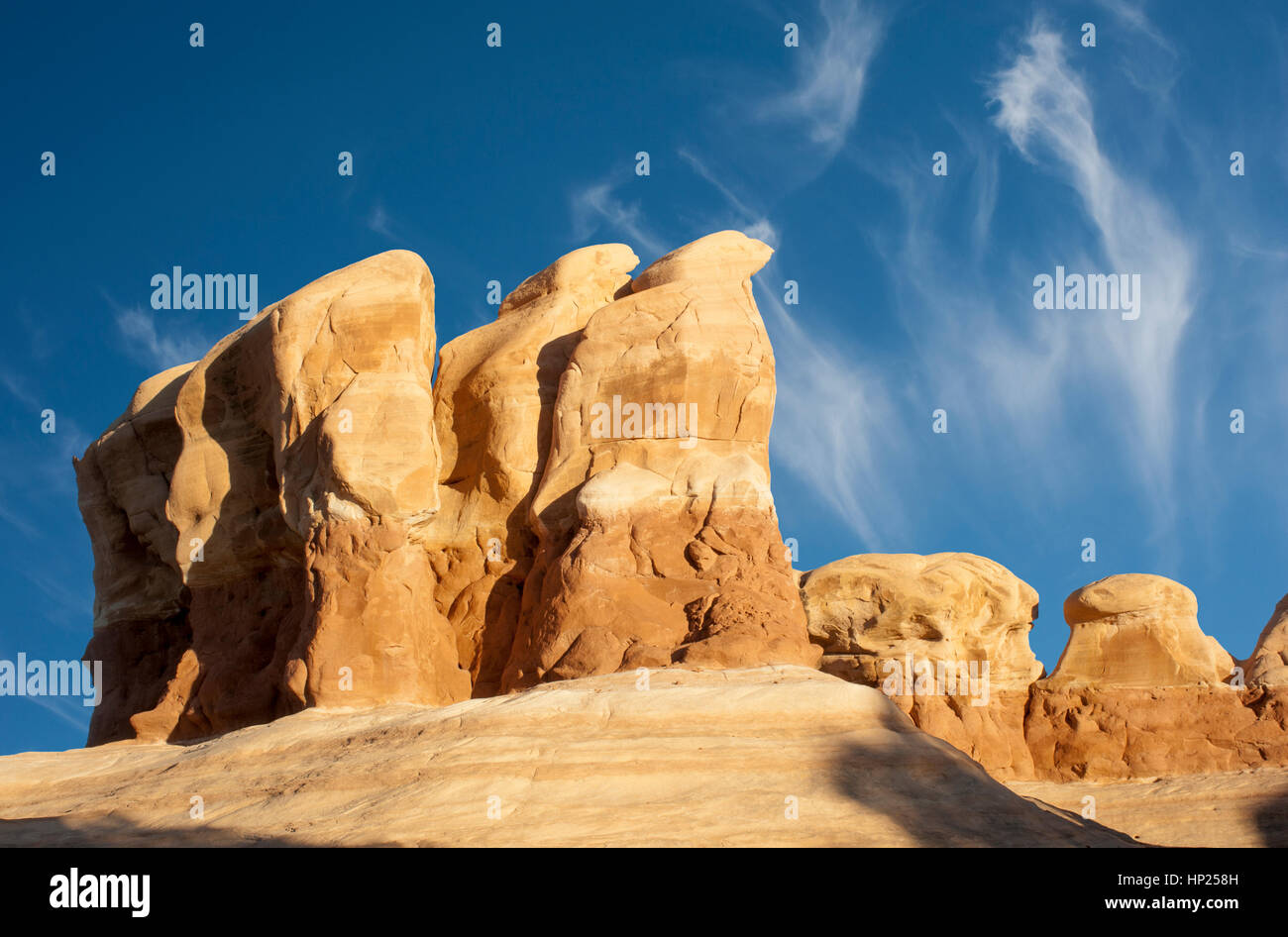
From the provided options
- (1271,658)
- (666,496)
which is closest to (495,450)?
(666,496)

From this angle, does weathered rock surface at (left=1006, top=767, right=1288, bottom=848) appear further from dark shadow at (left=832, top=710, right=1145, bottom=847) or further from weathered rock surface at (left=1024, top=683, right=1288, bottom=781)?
dark shadow at (left=832, top=710, right=1145, bottom=847)

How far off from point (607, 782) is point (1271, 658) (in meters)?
19.9

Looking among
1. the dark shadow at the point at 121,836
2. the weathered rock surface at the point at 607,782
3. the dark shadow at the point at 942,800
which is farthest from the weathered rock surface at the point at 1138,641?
the dark shadow at the point at 121,836

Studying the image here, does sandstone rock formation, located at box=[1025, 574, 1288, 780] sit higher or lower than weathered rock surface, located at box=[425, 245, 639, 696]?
lower

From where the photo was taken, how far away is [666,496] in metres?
20.7

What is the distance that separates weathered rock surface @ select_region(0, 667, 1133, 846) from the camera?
1320 centimetres

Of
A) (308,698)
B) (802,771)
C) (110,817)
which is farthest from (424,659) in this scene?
(802,771)

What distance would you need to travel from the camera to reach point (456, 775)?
1447 centimetres

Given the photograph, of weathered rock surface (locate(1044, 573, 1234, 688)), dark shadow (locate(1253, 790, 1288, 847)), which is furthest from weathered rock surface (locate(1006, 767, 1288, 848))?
weathered rock surface (locate(1044, 573, 1234, 688))

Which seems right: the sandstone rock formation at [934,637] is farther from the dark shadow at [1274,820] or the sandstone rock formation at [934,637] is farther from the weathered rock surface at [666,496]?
the weathered rock surface at [666,496]

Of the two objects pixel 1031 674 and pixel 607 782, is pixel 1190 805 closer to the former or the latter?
pixel 1031 674

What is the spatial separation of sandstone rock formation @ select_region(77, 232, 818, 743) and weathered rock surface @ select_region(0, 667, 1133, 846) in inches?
106

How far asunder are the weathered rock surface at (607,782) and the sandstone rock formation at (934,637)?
11367 mm
